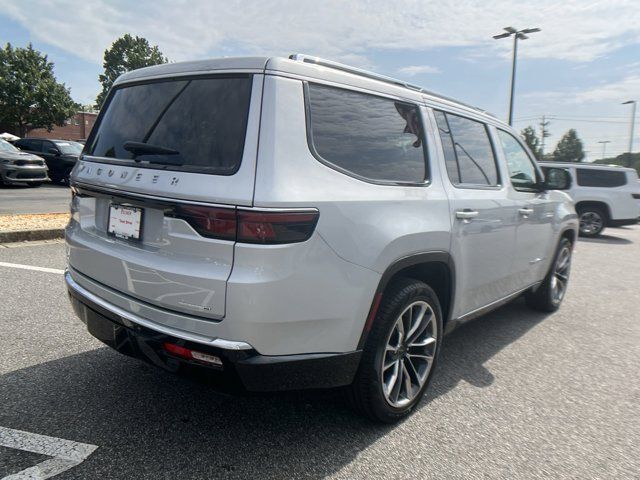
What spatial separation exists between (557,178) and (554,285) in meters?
1.20

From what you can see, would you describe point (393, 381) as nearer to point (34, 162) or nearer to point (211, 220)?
point (211, 220)

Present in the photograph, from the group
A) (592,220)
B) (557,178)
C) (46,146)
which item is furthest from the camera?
(46,146)

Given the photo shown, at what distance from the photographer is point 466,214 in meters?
3.02

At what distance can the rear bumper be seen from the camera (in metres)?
2.02

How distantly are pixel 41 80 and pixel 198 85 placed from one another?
154ft

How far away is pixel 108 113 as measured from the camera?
284 centimetres

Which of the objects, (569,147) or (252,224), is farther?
(569,147)

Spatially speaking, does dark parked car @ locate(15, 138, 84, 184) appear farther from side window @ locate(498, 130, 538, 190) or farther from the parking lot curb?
side window @ locate(498, 130, 538, 190)

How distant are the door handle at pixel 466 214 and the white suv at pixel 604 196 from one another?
33.8 feet

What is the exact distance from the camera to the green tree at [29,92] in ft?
131

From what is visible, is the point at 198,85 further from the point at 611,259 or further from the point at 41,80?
the point at 41,80

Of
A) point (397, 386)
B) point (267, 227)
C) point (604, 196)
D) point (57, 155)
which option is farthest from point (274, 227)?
point (57, 155)

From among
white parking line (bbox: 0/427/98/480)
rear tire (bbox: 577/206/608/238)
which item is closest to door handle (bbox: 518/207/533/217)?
white parking line (bbox: 0/427/98/480)

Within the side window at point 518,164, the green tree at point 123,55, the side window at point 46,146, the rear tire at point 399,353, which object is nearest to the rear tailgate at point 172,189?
the rear tire at point 399,353
